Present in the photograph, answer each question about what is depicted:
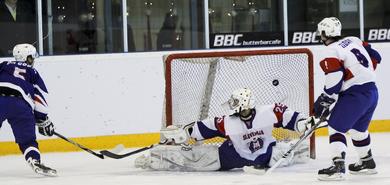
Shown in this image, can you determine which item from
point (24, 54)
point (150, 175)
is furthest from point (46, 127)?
point (150, 175)

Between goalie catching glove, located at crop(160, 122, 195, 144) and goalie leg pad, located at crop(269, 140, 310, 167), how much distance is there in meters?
0.53

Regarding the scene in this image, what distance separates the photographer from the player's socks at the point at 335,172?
5.21 m

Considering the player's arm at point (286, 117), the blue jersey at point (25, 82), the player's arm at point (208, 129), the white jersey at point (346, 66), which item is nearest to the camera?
the white jersey at point (346, 66)

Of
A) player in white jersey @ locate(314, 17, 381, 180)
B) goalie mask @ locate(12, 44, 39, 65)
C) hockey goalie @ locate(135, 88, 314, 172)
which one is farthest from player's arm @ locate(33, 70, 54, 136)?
player in white jersey @ locate(314, 17, 381, 180)

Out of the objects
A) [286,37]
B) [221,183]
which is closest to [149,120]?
[286,37]

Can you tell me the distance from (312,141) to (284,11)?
226 cm

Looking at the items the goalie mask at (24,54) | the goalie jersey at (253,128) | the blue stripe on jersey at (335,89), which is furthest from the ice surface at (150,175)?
the goalie mask at (24,54)

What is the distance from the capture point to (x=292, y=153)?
18.6 ft

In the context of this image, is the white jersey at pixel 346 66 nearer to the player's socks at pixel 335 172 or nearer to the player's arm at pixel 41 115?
the player's socks at pixel 335 172

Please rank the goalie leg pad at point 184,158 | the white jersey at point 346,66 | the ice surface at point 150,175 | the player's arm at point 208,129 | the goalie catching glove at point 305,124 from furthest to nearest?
the goalie leg pad at point 184,158
the player's arm at point 208,129
the goalie catching glove at point 305,124
the ice surface at point 150,175
the white jersey at point 346,66

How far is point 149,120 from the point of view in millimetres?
7770

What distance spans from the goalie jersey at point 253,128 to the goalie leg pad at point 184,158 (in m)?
0.16

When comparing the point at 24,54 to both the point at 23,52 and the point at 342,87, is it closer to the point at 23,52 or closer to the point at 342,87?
the point at 23,52

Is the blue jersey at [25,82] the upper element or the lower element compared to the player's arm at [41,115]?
upper
